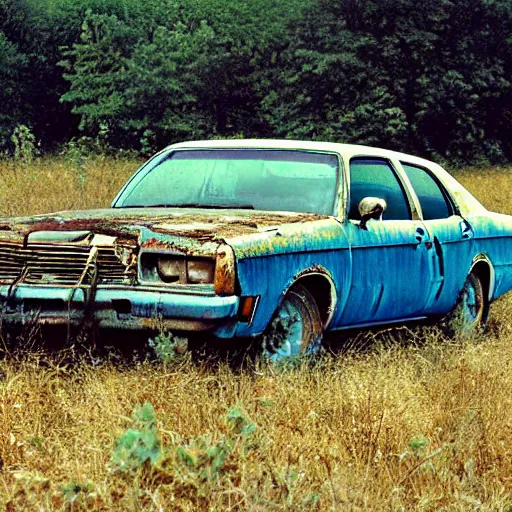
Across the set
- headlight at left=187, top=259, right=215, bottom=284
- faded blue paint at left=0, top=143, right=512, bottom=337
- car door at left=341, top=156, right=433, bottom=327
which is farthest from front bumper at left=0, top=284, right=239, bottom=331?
car door at left=341, top=156, right=433, bottom=327

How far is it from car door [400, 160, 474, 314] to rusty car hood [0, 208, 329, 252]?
145 cm

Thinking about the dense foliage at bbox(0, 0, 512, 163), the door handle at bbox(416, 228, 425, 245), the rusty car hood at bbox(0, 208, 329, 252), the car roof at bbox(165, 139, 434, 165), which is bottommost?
the door handle at bbox(416, 228, 425, 245)

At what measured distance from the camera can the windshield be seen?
24.8 feet

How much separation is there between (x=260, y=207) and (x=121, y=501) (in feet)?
11.5

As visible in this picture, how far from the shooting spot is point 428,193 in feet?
28.8

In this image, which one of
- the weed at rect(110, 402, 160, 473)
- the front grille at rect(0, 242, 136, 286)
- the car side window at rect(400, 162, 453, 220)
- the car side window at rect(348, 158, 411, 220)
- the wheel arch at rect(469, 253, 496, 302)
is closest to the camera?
the weed at rect(110, 402, 160, 473)

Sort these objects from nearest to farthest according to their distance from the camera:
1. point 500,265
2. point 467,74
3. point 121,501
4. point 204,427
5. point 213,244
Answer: point 121,501, point 204,427, point 213,244, point 500,265, point 467,74

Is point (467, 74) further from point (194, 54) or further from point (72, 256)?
point (72, 256)

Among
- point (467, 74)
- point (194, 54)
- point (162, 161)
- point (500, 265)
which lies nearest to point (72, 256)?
point (162, 161)

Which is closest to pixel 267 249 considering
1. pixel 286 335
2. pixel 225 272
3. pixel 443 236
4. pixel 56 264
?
pixel 225 272

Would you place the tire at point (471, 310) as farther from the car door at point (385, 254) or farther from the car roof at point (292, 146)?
the car roof at point (292, 146)

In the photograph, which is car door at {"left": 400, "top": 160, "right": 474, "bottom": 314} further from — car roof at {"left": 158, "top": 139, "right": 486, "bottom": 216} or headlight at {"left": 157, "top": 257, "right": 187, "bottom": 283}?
headlight at {"left": 157, "top": 257, "right": 187, "bottom": 283}

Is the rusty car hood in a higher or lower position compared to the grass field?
higher

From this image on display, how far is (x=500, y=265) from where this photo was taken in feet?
30.8
